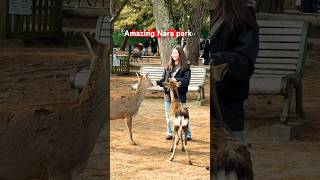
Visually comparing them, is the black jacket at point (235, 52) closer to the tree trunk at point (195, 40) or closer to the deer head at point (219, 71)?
the deer head at point (219, 71)

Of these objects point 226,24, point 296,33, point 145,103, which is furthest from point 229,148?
point 145,103

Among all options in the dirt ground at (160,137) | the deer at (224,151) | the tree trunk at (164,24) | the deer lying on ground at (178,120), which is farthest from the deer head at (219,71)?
the tree trunk at (164,24)

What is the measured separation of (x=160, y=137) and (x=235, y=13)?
5212mm

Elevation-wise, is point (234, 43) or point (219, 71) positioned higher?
point (234, 43)

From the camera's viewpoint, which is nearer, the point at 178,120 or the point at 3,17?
the point at 178,120

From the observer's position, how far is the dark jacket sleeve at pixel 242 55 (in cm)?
225

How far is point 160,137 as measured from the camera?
7.39 metres

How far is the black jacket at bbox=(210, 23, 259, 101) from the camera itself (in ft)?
7.42

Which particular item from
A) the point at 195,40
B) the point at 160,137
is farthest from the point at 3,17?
the point at 160,137

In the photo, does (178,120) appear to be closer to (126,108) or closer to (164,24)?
(126,108)

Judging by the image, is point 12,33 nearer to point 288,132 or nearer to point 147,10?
point 288,132

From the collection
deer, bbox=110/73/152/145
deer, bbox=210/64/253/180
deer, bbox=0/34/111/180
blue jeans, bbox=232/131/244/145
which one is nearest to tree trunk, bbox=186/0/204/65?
deer, bbox=110/73/152/145

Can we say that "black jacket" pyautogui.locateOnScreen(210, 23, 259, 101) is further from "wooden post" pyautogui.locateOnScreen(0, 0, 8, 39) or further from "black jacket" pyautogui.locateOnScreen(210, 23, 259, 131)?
"wooden post" pyautogui.locateOnScreen(0, 0, 8, 39)

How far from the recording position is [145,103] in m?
10.7
